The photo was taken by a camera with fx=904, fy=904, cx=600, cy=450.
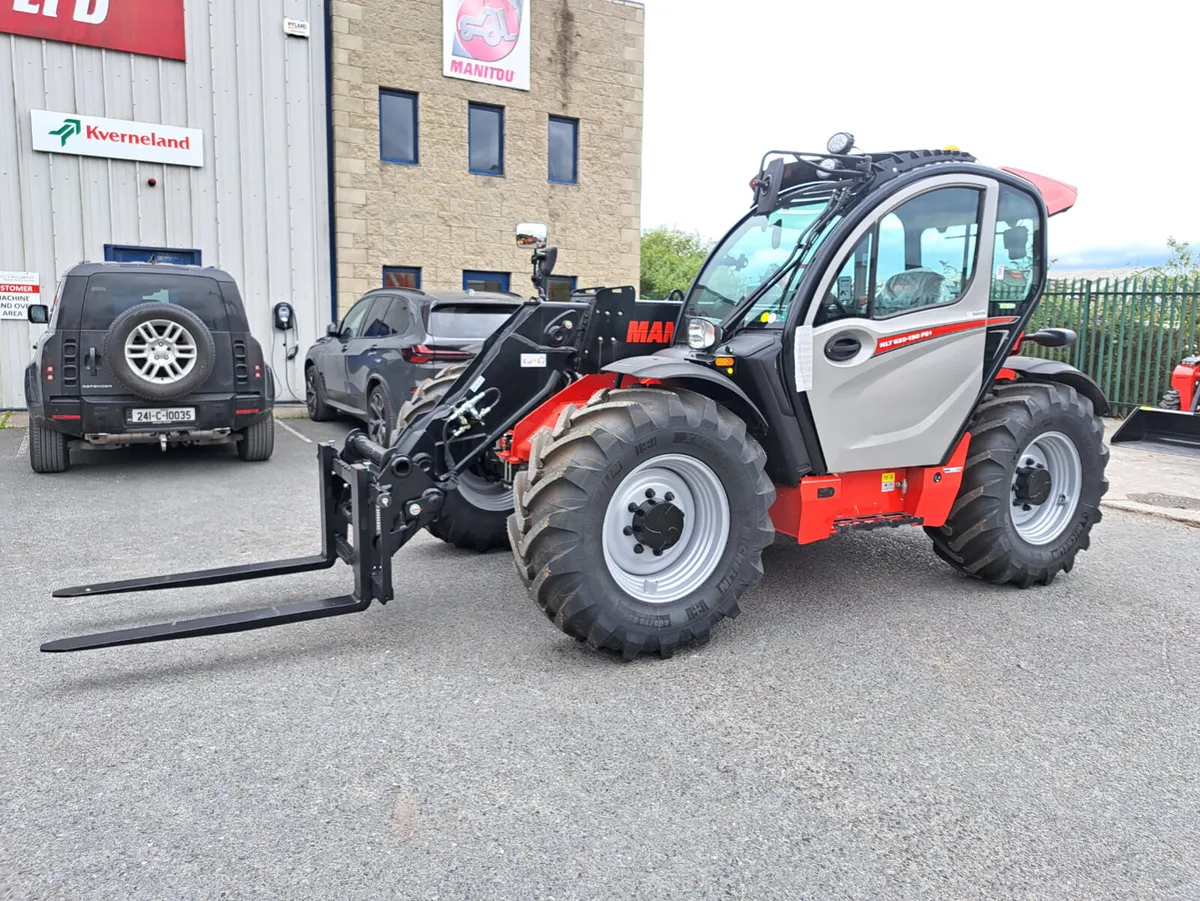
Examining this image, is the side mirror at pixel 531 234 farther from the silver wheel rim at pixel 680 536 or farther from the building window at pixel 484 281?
the building window at pixel 484 281

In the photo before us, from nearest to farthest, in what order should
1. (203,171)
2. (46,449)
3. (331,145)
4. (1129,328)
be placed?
1. (46,449)
2. (203,171)
3. (1129,328)
4. (331,145)

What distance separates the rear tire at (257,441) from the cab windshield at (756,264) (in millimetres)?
5791

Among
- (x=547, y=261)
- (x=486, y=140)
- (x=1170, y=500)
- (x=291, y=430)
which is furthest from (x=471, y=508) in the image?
(x=486, y=140)

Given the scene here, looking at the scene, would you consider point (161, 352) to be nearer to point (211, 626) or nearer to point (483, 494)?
point (483, 494)

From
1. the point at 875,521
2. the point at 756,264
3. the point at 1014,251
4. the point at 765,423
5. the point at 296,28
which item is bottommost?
the point at 875,521

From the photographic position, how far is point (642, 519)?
4156 mm

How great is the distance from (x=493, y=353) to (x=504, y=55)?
12074 mm

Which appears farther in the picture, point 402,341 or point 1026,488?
point 402,341

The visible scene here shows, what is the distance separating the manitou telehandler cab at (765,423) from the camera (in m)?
4.03

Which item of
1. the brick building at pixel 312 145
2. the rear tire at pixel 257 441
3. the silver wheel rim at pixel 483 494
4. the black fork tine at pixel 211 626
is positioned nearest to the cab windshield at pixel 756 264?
the silver wheel rim at pixel 483 494

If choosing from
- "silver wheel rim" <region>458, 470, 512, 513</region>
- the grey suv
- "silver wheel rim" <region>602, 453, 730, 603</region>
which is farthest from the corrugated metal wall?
"silver wheel rim" <region>602, 453, 730, 603</region>

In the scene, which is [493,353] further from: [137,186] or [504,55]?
[504,55]

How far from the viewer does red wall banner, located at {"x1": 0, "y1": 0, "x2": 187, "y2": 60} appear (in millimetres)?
12102

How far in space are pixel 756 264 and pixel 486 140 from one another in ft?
38.6
